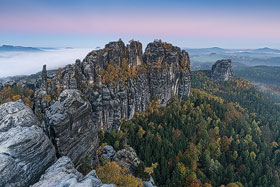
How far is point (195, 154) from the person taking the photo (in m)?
60.7

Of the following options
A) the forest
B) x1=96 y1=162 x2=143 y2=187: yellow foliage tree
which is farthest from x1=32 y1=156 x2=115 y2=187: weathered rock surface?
the forest

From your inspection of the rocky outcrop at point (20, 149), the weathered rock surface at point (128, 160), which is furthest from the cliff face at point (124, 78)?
the rocky outcrop at point (20, 149)

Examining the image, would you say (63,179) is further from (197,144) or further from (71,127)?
(197,144)

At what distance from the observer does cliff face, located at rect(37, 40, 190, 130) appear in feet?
200

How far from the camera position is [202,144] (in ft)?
231

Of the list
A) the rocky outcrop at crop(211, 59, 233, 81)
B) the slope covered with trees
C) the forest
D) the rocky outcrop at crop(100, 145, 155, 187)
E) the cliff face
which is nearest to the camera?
the rocky outcrop at crop(100, 145, 155, 187)

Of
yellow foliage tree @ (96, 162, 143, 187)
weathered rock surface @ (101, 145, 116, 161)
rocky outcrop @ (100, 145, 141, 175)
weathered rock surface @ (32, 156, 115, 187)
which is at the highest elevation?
weathered rock surface @ (32, 156, 115, 187)

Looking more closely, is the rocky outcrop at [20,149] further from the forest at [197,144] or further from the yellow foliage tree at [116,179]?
the forest at [197,144]

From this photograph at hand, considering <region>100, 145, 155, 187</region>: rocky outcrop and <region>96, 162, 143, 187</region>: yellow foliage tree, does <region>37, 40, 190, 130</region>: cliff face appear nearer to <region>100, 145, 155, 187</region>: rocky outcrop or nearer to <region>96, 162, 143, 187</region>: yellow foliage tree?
<region>100, 145, 155, 187</region>: rocky outcrop

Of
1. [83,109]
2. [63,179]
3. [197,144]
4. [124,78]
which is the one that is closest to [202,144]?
[197,144]

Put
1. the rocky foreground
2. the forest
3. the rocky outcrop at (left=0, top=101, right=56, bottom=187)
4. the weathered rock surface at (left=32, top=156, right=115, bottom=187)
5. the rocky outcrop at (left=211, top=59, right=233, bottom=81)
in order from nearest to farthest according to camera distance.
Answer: the weathered rock surface at (left=32, top=156, right=115, bottom=187) < the rocky outcrop at (left=0, top=101, right=56, bottom=187) < the rocky foreground < the forest < the rocky outcrop at (left=211, top=59, right=233, bottom=81)

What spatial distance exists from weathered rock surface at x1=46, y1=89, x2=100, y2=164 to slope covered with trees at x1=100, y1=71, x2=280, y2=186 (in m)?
22.7

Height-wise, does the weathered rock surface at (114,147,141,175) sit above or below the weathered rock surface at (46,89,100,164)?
below

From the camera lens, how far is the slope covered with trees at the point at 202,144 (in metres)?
56.2
